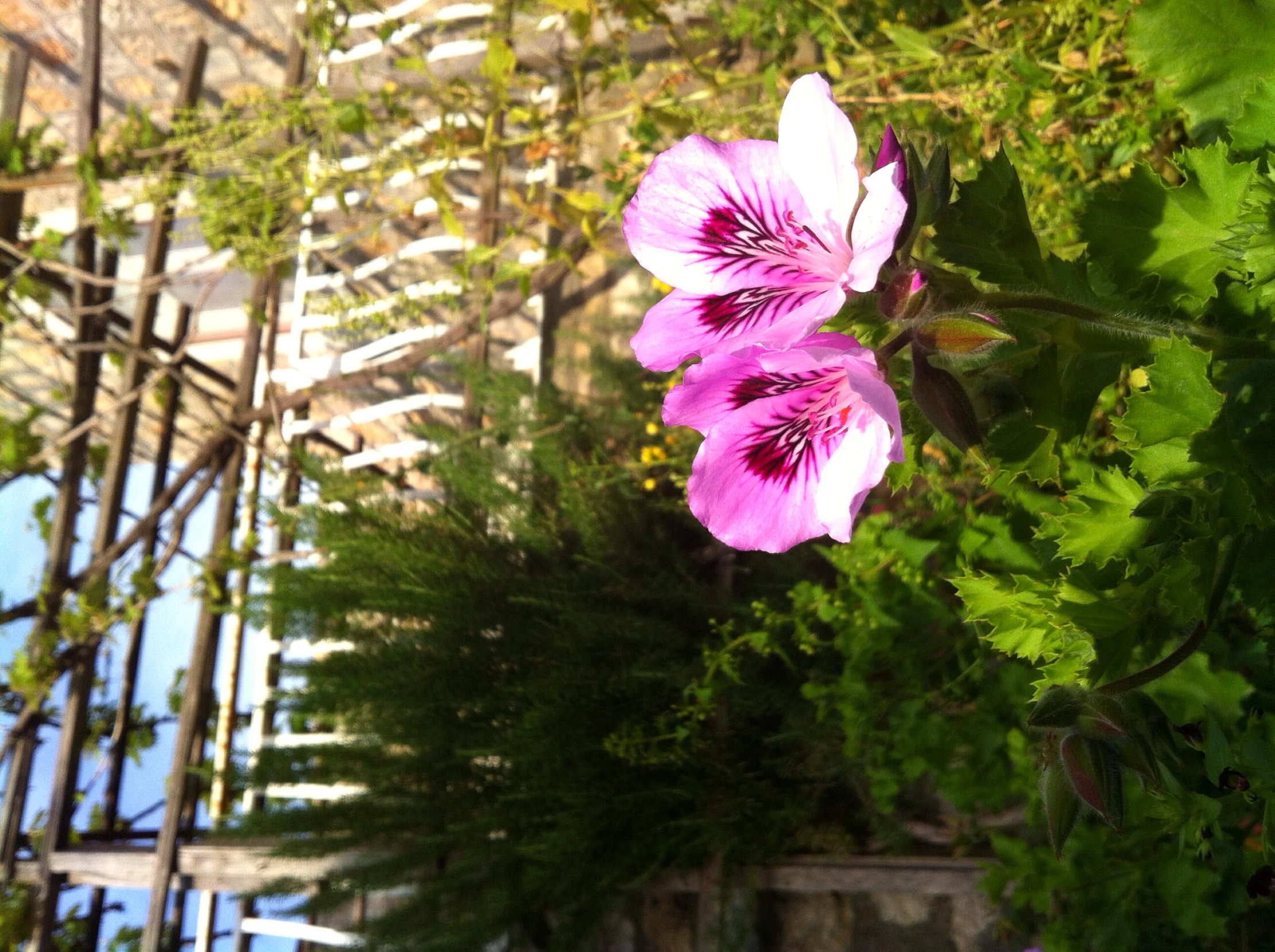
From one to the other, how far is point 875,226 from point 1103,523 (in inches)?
15.3

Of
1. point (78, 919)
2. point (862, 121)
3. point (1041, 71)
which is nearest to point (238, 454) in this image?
point (78, 919)

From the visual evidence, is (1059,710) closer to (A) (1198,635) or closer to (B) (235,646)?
(A) (1198,635)

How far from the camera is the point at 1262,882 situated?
3.08 ft

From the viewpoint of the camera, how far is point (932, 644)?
150cm

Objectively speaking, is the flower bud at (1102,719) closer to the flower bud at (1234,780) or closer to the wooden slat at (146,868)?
the flower bud at (1234,780)

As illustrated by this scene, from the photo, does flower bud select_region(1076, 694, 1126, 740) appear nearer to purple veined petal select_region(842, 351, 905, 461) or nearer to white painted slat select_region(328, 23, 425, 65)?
purple veined petal select_region(842, 351, 905, 461)

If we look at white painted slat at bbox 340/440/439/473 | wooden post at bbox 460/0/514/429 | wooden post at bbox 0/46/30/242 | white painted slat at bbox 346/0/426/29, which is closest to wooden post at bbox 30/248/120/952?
wooden post at bbox 0/46/30/242

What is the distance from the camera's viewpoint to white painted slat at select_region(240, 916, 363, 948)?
2682 millimetres

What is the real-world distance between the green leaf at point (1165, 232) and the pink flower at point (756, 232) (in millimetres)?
332

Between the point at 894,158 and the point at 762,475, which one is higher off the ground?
the point at 894,158

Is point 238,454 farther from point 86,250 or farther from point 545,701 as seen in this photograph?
point 545,701

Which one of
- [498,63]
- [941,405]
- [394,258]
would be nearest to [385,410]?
[394,258]

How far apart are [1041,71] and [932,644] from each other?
83 centimetres

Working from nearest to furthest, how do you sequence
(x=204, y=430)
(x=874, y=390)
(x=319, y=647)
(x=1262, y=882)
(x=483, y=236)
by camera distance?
1. (x=874, y=390)
2. (x=1262, y=882)
3. (x=483, y=236)
4. (x=319, y=647)
5. (x=204, y=430)
